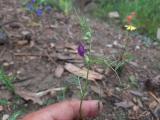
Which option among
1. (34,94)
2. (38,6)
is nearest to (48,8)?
(38,6)

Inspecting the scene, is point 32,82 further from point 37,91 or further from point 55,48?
point 55,48

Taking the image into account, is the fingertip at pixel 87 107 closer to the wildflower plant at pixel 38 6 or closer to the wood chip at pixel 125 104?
the wood chip at pixel 125 104

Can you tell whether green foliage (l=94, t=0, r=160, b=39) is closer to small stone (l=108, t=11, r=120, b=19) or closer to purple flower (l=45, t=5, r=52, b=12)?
small stone (l=108, t=11, r=120, b=19)

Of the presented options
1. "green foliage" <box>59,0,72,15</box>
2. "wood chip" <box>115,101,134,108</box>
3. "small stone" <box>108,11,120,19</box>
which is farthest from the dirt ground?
"small stone" <box>108,11,120,19</box>

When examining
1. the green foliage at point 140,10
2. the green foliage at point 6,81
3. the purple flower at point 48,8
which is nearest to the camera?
the green foliage at point 6,81

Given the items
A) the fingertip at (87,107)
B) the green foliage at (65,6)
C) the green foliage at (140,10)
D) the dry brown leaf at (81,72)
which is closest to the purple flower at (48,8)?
the green foliage at (65,6)

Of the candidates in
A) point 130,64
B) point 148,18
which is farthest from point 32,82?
point 148,18
